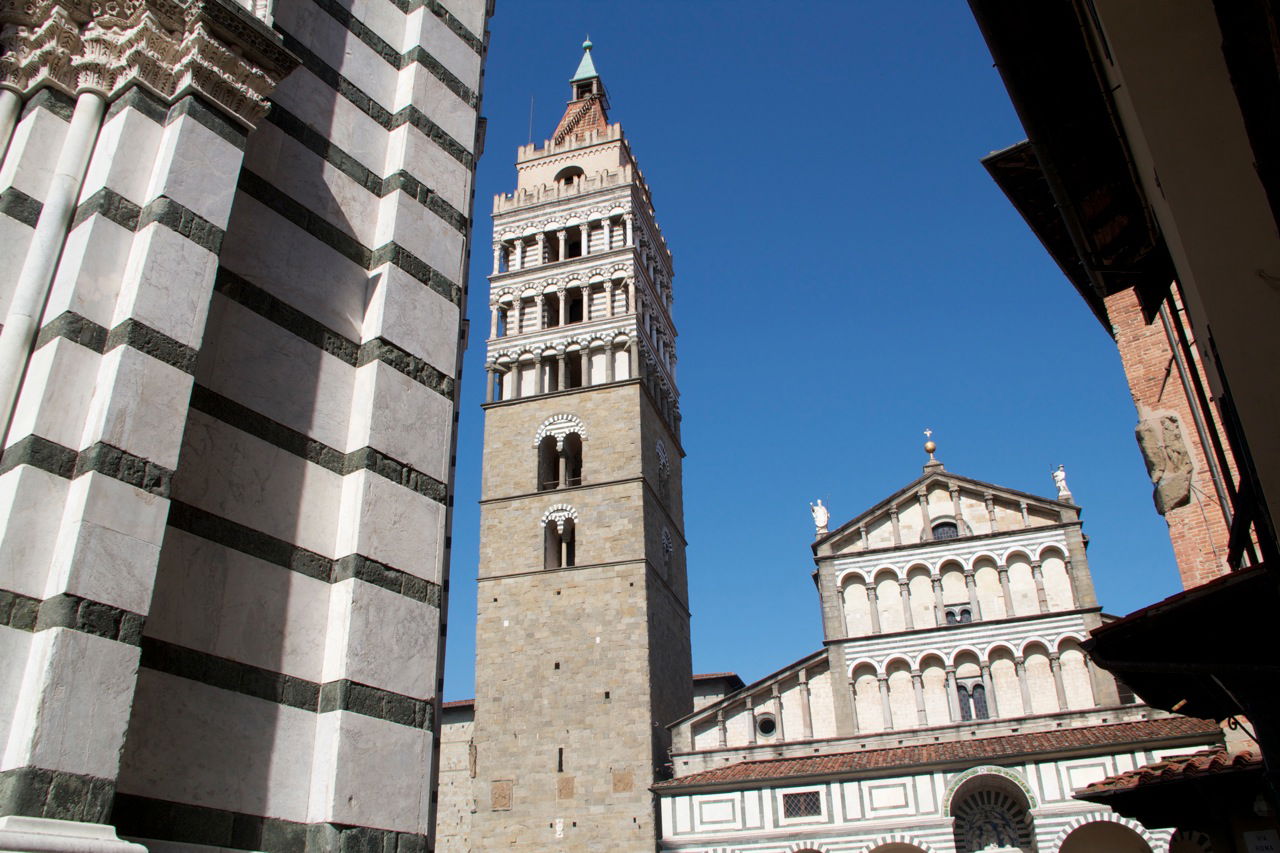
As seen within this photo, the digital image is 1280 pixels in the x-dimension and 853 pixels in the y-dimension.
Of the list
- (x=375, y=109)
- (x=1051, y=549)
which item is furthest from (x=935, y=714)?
(x=375, y=109)

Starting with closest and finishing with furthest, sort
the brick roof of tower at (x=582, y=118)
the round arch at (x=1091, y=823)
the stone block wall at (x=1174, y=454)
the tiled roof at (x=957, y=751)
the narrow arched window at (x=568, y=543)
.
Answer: the stone block wall at (x=1174, y=454) → the round arch at (x=1091, y=823) → the tiled roof at (x=957, y=751) → the narrow arched window at (x=568, y=543) → the brick roof of tower at (x=582, y=118)

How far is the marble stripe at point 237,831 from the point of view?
364 centimetres

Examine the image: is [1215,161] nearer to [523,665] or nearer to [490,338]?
[523,665]

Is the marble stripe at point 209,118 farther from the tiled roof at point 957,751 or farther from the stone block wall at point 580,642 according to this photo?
the stone block wall at point 580,642

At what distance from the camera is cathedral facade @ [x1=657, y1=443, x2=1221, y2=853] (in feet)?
71.3

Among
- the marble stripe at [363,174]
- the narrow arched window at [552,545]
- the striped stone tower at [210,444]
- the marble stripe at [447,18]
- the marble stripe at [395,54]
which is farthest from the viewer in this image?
the narrow arched window at [552,545]

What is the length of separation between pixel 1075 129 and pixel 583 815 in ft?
68.8

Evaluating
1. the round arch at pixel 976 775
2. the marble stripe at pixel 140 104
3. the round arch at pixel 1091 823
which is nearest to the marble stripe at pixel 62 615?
the marble stripe at pixel 140 104

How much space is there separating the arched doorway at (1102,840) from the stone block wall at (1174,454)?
1275 cm

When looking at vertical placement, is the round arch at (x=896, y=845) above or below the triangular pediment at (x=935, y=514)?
below

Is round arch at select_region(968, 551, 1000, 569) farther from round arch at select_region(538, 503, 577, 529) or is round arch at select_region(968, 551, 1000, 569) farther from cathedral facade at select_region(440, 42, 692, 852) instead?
round arch at select_region(538, 503, 577, 529)

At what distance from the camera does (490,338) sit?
107 feet

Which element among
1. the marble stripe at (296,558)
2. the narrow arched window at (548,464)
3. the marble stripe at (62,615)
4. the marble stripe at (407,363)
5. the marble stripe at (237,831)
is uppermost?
the narrow arched window at (548,464)

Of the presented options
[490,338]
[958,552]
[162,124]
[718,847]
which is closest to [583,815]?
[718,847]
